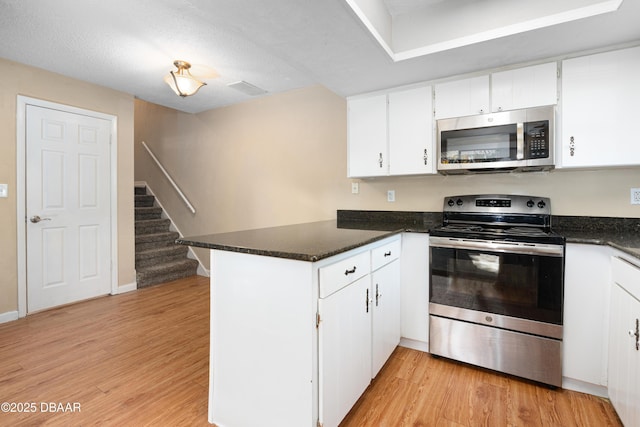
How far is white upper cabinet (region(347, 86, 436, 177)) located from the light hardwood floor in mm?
1528

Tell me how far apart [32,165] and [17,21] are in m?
1.41

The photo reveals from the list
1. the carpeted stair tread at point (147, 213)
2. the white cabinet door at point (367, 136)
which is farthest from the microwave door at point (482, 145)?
the carpeted stair tread at point (147, 213)

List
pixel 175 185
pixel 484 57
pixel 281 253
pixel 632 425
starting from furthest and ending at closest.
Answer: pixel 175 185 < pixel 484 57 < pixel 632 425 < pixel 281 253

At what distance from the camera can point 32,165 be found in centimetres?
308

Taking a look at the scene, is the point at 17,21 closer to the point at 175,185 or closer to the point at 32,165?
the point at 32,165

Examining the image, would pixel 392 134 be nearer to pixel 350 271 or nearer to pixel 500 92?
pixel 500 92

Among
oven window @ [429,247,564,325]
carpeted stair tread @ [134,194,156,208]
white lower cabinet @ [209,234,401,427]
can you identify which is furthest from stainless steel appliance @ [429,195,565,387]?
carpeted stair tread @ [134,194,156,208]

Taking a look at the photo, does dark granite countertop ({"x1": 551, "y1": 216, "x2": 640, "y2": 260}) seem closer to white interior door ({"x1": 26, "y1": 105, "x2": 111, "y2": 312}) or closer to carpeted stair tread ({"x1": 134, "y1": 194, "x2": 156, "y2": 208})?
white interior door ({"x1": 26, "y1": 105, "x2": 111, "y2": 312})

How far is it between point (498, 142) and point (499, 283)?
1.00m

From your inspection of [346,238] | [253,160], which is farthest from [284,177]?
[346,238]

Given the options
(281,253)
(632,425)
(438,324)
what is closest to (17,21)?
(281,253)

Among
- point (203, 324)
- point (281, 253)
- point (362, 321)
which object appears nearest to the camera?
point (281, 253)

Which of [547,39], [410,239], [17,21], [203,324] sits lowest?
[203,324]

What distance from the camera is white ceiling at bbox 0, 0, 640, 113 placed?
1749mm
